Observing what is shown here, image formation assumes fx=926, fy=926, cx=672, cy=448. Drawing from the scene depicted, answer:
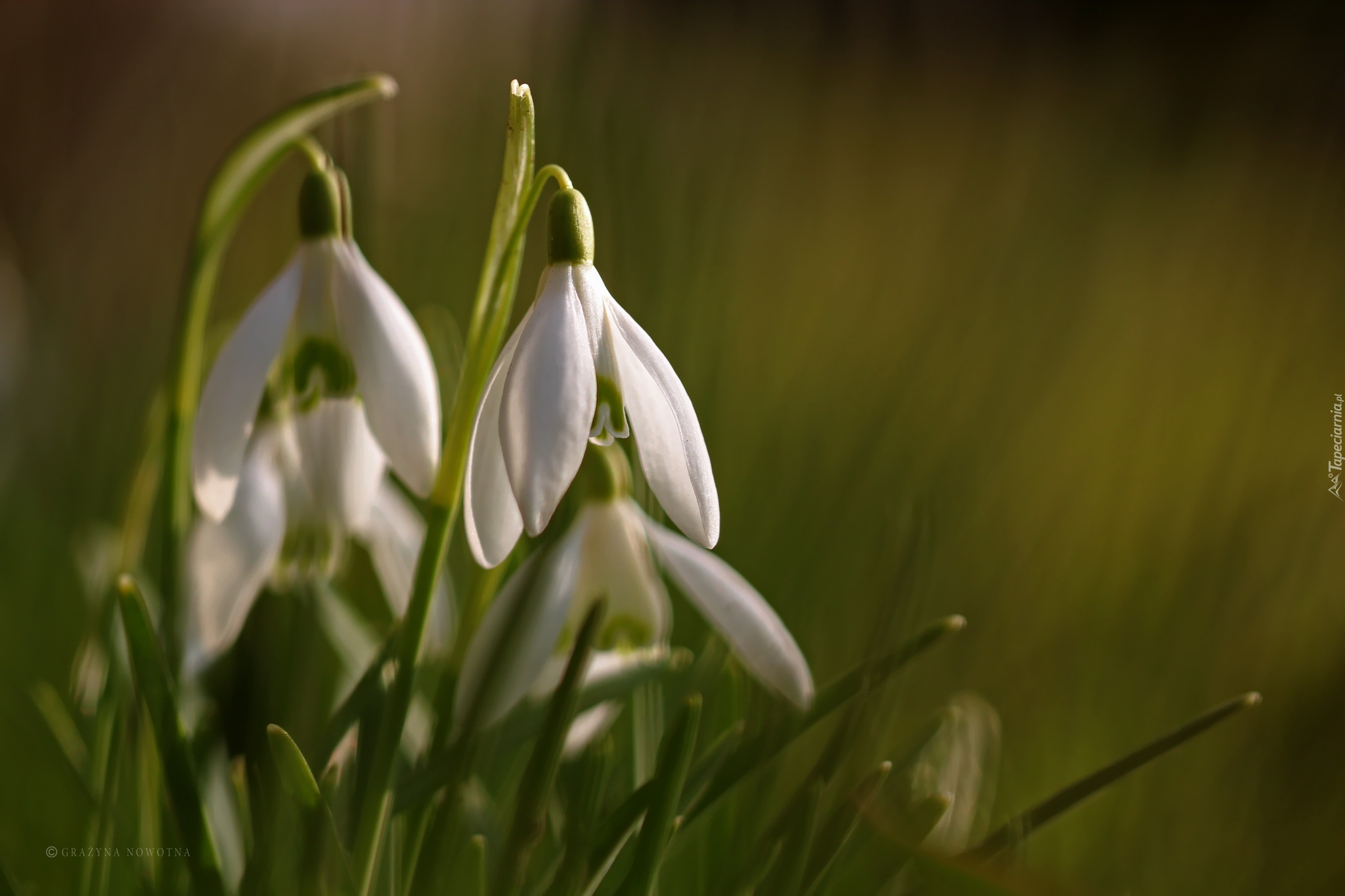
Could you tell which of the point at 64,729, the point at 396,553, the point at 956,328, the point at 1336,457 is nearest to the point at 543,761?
the point at 396,553

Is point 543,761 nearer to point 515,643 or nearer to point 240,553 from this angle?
point 515,643

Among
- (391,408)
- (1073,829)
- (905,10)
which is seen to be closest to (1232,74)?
(905,10)

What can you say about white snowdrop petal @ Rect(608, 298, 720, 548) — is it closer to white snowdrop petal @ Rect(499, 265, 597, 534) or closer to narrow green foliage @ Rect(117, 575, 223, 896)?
white snowdrop petal @ Rect(499, 265, 597, 534)

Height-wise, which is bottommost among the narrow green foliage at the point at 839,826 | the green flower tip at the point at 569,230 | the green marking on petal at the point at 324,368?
the narrow green foliage at the point at 839,826

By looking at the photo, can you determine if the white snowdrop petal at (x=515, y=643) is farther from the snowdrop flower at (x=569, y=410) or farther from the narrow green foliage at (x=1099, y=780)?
the narrow green foliage at (x=1099, y=780)


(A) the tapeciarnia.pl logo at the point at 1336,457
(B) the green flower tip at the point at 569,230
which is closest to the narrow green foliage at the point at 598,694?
(B) the green flower tip at the point at 569,230

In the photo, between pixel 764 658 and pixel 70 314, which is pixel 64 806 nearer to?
pixel 764 658
